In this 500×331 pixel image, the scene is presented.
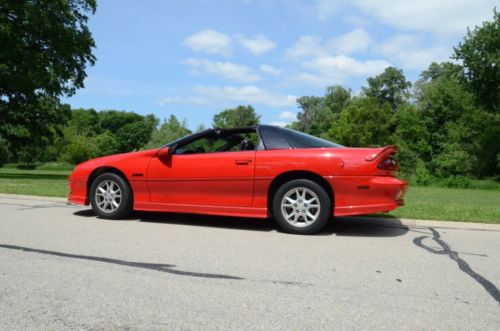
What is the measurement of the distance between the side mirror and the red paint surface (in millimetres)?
31

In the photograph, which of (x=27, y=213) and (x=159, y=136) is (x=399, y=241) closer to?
(x=27, y=213)

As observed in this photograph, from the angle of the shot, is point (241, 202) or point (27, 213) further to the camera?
point (27, 213)

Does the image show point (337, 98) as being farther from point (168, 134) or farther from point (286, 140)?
point (286, 140)

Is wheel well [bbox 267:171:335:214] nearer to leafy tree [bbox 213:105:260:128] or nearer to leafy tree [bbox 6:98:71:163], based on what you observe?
leafy tree [bbox 6:98:71:163]

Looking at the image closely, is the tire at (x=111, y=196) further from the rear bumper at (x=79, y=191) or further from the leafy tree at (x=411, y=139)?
the leafy tree at (x=411, y=139)

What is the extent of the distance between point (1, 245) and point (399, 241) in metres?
4.60

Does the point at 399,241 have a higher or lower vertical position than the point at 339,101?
lower

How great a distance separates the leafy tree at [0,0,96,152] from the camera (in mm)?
23875

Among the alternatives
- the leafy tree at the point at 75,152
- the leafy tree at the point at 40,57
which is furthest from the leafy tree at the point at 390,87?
the leafy tree at the point at 40,57

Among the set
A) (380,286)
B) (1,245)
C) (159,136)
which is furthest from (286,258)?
(159,136)

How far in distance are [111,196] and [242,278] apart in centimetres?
393

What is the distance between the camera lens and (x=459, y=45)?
127 feet

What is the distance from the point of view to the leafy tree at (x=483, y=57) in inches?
1489

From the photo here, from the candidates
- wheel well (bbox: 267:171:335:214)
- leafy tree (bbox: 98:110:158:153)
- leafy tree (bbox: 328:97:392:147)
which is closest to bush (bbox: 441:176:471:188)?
leafy tree (bbox: 328:97:392:147)
